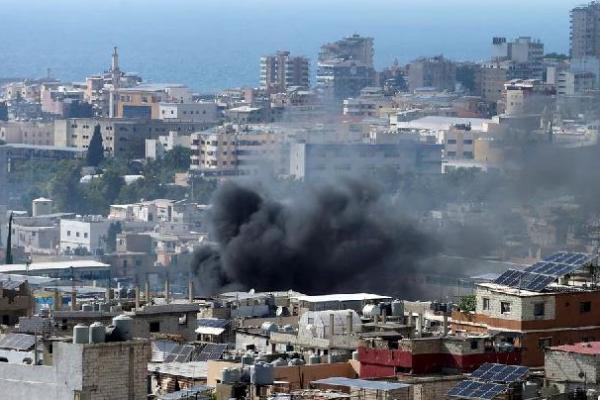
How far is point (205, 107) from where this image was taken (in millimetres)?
122875

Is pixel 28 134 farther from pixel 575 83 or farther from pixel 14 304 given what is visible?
pixel 14 304

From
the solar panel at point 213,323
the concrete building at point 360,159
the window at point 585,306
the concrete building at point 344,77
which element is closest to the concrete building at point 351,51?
the concrete building at point 344,77

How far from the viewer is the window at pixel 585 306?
104 feet

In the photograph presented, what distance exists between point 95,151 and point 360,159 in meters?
16.6

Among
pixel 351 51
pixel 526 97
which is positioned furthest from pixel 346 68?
pixel 526 97

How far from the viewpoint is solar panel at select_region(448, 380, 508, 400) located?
24.6m

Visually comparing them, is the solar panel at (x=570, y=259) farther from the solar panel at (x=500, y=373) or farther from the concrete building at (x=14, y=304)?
the solar panel at (x=500, y=373)

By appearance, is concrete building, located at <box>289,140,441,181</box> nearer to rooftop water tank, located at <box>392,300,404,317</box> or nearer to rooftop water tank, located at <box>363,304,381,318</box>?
rooftop water tank, located at <box>392,300,404,317</box>

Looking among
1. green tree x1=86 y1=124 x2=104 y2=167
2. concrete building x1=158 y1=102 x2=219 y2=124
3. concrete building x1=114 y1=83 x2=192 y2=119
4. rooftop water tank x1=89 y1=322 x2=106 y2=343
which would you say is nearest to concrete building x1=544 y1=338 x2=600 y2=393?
rooftop water tank x1=89 y1=322 x2=106 y2=343

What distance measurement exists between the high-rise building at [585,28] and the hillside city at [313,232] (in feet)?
0.53

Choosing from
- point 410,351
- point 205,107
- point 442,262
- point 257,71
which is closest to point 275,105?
point 205,107

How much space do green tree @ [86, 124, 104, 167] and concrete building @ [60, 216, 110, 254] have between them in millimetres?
21325

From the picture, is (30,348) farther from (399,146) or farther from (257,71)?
(257,71)

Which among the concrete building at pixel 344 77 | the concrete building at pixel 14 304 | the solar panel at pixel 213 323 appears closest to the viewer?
the concrete building at pixel 14 304
